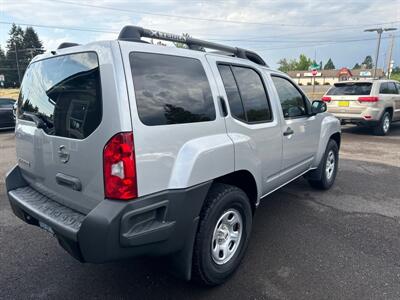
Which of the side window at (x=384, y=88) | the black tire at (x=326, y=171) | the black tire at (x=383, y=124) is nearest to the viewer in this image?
the black tire at (x=326, y=171)

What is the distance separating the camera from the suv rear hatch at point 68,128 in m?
1.99

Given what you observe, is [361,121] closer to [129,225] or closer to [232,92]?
[232,92]

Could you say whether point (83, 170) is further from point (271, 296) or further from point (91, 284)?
point (271, 296)

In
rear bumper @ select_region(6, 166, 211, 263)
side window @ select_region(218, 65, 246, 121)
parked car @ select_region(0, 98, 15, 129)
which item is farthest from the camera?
parked car @ select_region(0, 98, 15, 129)

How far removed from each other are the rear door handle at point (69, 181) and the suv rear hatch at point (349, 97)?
30.4 ft

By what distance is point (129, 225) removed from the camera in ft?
6.31

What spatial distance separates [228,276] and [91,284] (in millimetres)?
1170

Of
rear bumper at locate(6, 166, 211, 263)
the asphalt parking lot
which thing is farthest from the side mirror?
rear bumper at locate(6, 166, 211, 263)

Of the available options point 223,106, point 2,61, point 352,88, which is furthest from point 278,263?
point 2,61

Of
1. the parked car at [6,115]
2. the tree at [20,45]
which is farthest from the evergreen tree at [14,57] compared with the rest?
the parked car at [6,115]

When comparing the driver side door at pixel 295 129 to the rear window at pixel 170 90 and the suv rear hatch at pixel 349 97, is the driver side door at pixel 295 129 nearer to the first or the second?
the rear window at pixel 170 90

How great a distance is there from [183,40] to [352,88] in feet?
28.2

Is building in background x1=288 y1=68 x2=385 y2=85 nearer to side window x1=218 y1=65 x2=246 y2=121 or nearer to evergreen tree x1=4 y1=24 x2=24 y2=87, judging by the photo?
evergreen tree x1=4 y1=24 x2=24 y2=87

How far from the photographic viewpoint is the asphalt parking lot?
2504mm
